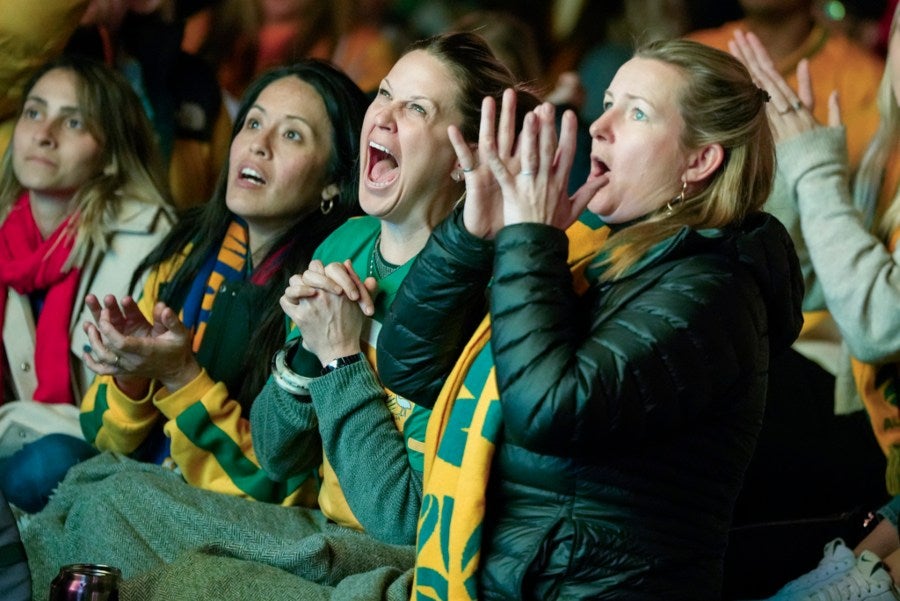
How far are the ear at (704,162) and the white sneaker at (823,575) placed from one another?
3.51 ft

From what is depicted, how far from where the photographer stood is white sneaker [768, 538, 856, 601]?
264cm

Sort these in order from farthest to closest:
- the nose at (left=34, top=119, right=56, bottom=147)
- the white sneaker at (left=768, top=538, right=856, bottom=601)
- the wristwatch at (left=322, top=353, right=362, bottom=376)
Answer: the nose at (left=34, top=119, right=56, bottom=147) < the white sneaker at (left=768, top=538, right=856, bottom=601) < the wristwatch at (left=322, top=353, right=362, bottom=376)

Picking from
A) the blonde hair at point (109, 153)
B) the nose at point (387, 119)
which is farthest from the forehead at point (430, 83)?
the blonde hair at point (109, 153)

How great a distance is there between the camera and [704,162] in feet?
6.39

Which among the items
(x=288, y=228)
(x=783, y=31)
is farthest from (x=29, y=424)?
(x=783, y=31)

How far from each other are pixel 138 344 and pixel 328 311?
1.76ft

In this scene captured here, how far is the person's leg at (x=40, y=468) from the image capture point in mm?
2992

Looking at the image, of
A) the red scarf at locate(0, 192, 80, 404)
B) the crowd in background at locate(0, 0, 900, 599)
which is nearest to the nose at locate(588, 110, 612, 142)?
the crowd in background at locate(0, 0, 900, 599)

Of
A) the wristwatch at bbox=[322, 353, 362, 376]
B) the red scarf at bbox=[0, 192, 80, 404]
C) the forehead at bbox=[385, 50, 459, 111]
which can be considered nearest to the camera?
the wristwatch at bbox=[322, 353, 362, 376]

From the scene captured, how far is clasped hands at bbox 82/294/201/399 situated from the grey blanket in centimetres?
20

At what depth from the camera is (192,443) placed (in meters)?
2.66

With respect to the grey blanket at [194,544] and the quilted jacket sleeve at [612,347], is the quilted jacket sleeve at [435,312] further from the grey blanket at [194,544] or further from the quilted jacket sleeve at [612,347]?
the grey blanket at [194,544]

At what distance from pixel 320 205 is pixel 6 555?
4.23 feet

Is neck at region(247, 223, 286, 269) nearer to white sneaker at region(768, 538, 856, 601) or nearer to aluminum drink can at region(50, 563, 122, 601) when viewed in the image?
aluminum drink can at region(50, 563, 122, 601)
